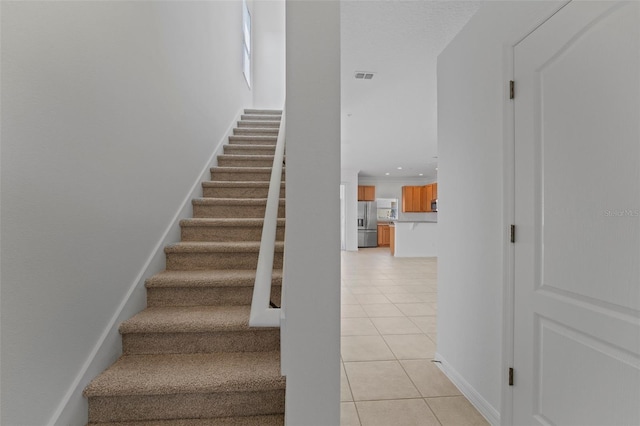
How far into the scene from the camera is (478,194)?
2018 millimetres

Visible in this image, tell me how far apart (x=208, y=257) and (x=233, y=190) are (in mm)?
968

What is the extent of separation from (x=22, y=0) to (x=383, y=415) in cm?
254

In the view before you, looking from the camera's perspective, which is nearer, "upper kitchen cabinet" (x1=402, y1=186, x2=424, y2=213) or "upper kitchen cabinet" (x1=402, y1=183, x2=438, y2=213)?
"upper kitchen cabinet" (x1=402, y1=183, x2=438, y2=213)

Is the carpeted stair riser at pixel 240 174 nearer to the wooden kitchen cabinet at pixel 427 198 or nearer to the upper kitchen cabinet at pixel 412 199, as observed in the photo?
the wooden kitchen cabinet at pixel 427 198

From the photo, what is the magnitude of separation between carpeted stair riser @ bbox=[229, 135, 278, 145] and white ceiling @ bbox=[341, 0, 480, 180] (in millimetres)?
1079

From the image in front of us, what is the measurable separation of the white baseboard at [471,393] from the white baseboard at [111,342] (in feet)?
6.76

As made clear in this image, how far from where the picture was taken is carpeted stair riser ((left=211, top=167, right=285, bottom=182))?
11.1 feet

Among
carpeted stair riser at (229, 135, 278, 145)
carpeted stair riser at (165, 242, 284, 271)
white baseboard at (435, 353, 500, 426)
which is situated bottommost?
white baseboard at (435, 353, 500, 426)

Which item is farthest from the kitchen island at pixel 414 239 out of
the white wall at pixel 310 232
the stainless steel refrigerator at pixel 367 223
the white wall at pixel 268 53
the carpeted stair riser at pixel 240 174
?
the white wall at pixel 310 232

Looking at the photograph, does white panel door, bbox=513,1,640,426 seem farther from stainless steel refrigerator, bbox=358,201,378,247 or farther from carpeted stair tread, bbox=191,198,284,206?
stainless steel refrigerator, bbox=358,201,378,247

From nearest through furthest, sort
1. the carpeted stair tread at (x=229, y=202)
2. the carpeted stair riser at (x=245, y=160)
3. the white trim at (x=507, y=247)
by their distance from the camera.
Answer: the white trim at (x=507, y=247) → the carpeted stair tread at (x=229, y=202) → the carpeted stair riser at (x=245, y=160)

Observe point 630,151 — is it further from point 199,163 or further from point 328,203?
point 199,163

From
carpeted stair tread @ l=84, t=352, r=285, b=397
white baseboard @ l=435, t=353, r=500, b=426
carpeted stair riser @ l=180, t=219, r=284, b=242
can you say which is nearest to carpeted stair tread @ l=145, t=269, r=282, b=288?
carpeted stair tread @ l=84, t=352, r=285, b=397

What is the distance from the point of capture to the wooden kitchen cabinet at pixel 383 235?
12094 mm
